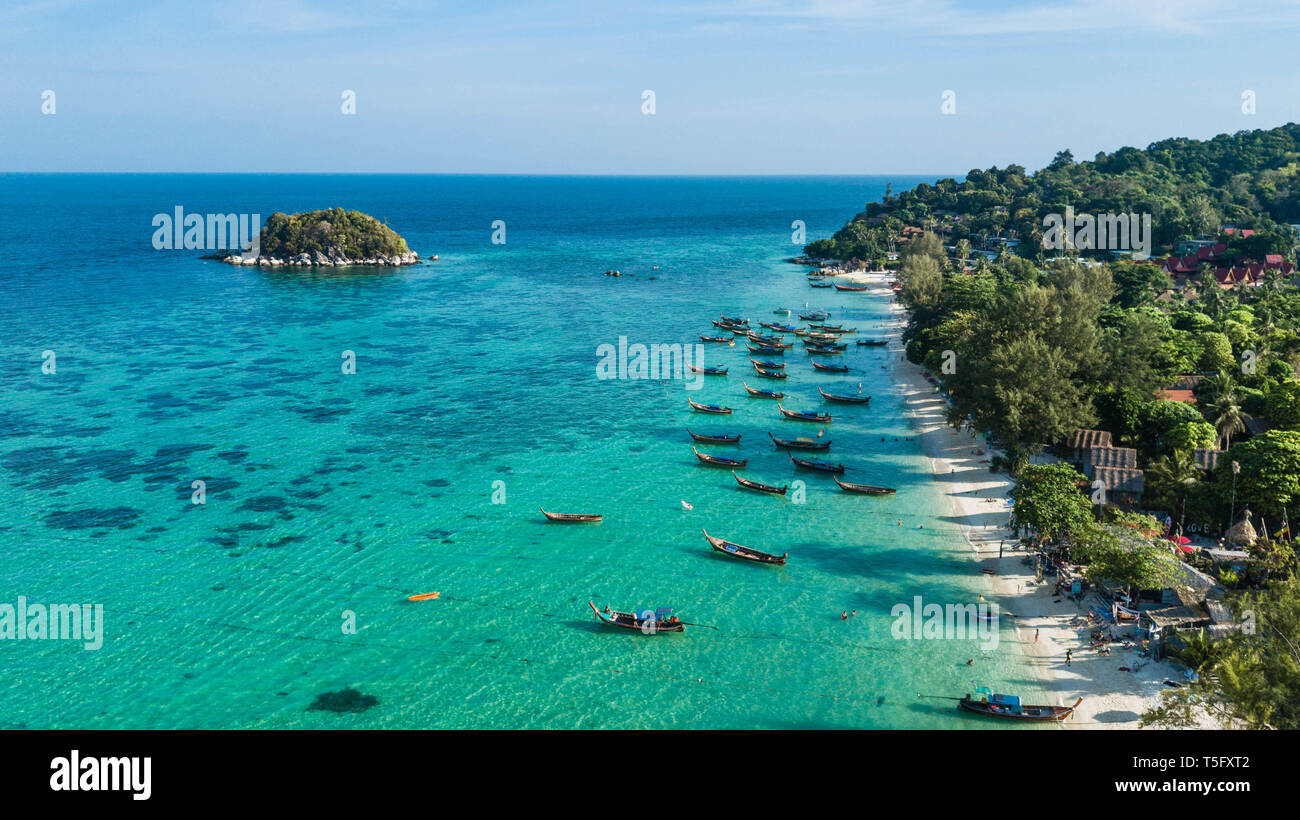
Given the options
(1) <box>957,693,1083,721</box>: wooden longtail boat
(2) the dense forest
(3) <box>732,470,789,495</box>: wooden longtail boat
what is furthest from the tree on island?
(3) <box>732,470,789,495</box>: wooden longtail boat

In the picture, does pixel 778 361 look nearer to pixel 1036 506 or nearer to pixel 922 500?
pixel 922 500

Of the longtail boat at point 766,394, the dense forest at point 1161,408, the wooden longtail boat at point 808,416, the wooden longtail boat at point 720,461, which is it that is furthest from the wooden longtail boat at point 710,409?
the dense forest at point 1161,408

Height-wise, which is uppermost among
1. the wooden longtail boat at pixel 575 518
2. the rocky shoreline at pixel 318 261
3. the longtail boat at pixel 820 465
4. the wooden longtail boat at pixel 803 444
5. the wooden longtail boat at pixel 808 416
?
the rocky shoreline at pixel 318 261

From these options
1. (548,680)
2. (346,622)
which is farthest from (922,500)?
(346,622)

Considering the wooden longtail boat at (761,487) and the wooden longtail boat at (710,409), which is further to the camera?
the wooden longtail boat at (710,409)

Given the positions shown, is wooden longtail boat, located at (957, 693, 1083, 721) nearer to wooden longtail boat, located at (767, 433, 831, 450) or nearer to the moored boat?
wooden longtail boat, located at (767, 433, 831, 450)
